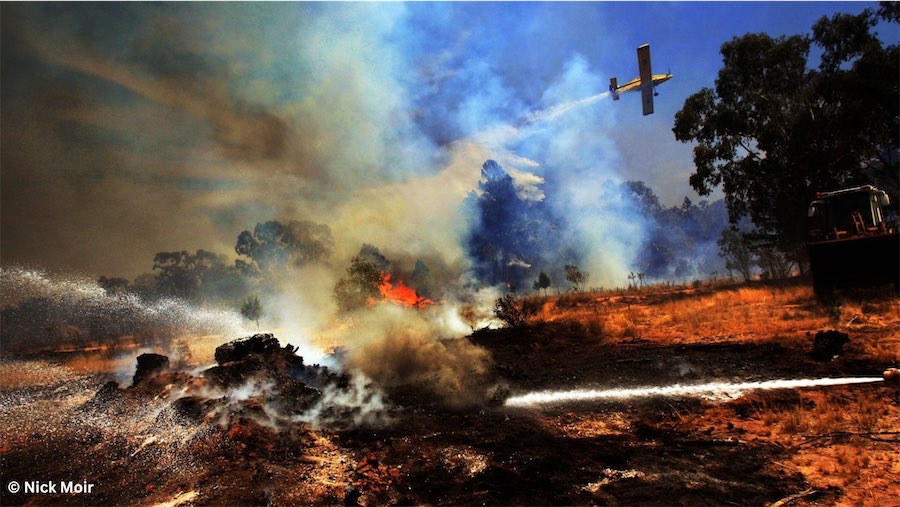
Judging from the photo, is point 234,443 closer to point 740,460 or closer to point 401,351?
point 401,351

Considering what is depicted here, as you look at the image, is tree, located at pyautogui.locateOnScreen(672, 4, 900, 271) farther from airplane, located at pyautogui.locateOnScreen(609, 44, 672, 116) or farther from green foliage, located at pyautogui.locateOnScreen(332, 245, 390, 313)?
green foliage, located at pyautogui.locateOnScreen(332, 245, 390, 313)

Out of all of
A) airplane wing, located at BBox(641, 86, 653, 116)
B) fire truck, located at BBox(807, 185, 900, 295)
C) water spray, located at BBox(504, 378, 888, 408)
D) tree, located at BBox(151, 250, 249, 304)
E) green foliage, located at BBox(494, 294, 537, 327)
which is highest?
airplane wing, located at BBox(641, 86, 653, 116)

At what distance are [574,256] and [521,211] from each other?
14.2 m

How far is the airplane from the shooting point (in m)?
18.3

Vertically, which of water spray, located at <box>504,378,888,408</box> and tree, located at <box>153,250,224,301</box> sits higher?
tree, located at <box>153,250,224,301</box>

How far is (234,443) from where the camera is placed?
6.95 metres

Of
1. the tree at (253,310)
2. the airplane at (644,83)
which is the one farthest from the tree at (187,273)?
the airplane at (644,83)

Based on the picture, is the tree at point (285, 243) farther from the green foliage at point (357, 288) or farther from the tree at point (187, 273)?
the green foliage at point (357, 288)

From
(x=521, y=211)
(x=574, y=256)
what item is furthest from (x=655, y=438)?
(x=574, y=256)

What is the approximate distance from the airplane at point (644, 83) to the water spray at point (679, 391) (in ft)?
46.6

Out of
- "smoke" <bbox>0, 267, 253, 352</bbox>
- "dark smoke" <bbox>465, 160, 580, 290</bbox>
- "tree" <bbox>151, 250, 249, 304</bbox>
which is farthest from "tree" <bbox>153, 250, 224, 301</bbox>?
"dark smoke" <bbox>465, 160, 580, 290</bbox>

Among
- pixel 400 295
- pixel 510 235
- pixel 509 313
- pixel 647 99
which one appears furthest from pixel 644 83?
pixel 510 235

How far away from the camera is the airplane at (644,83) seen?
1833cm

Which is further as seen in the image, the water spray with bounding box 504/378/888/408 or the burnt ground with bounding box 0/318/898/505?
the water spray with bounding box 504/378/888/408
